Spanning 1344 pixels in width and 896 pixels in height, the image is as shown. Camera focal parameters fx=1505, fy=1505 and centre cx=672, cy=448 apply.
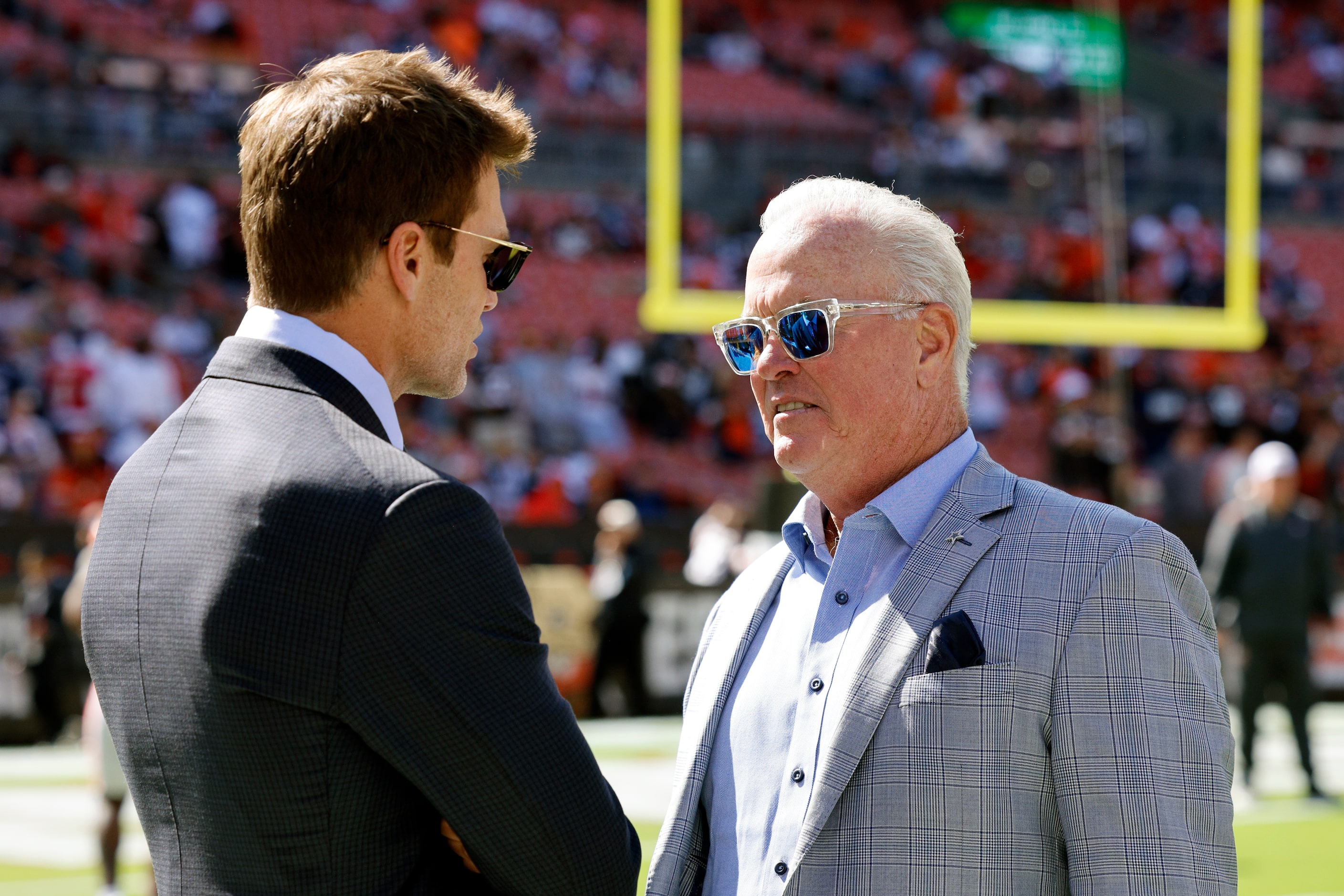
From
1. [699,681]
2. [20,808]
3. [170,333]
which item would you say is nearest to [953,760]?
[699,681]

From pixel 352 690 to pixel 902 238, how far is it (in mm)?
923

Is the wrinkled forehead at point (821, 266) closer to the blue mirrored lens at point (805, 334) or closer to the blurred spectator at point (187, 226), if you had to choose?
the blue mirrored lens at point (805, 334)

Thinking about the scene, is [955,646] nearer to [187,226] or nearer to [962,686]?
[962,686]

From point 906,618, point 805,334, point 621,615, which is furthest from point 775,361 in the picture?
point 621,615

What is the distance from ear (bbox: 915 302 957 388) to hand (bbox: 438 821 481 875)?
2.75 ft

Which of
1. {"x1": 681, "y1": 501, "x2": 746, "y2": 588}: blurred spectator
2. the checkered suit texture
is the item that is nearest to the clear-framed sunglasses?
the checkered suit texture

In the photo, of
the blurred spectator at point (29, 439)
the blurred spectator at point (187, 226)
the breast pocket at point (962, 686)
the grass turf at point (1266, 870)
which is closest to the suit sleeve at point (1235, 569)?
the grass turf at point (1266, 870)

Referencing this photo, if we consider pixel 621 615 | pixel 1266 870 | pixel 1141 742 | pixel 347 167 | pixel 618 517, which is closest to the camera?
pixel 347 167

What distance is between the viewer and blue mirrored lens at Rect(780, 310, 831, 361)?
1890 millimetres

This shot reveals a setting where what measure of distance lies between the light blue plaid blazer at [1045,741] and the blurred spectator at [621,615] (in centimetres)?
849

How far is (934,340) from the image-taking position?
6.27ft

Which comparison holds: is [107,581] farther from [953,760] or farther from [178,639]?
[953,760]

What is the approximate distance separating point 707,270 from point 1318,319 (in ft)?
30.2

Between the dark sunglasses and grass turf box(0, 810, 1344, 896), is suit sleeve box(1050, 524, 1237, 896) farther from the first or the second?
grass turf box(0, 810, 1344, 896)
